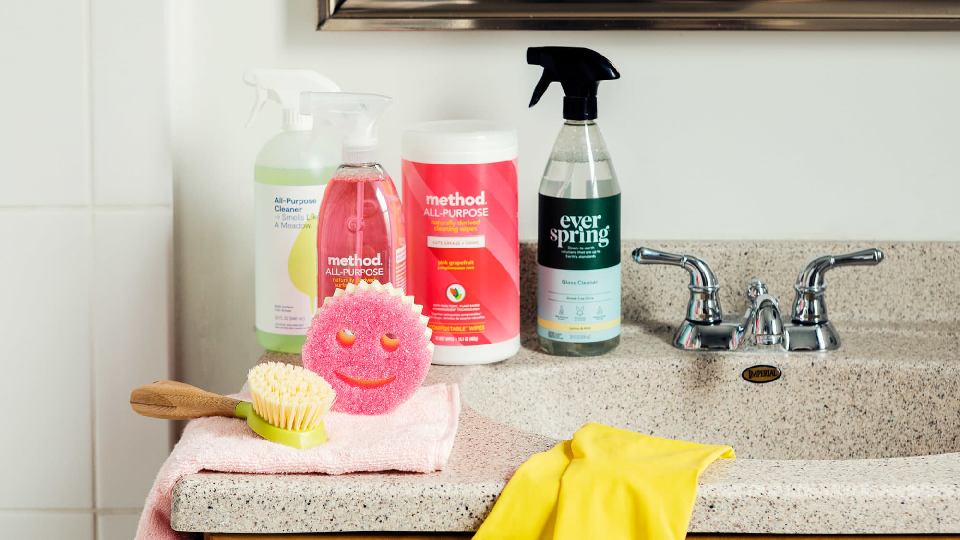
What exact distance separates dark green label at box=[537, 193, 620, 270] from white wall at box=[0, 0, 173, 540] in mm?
375

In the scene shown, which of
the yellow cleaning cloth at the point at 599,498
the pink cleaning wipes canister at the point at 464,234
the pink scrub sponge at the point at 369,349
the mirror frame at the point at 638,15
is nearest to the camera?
the yellow cleaning cloth at the point at 599,498

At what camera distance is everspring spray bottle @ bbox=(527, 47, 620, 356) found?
754 mm

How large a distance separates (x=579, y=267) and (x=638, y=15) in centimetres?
28

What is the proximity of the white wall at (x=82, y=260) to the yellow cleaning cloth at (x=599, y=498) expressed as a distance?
0.46 m

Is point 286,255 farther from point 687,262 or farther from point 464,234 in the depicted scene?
point 687,262

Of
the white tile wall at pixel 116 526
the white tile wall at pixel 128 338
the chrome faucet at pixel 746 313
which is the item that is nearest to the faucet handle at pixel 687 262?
the chrome faucet at pixel 746 313

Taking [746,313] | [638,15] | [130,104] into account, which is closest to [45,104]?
[130,104]

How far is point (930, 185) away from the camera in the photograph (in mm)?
882

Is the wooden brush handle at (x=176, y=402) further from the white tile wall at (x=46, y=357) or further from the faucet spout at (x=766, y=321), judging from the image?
the faucet spout at (x=766, y=321)

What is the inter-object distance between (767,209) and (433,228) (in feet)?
1.25

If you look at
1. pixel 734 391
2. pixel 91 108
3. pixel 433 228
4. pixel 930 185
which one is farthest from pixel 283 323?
pixel 930 185

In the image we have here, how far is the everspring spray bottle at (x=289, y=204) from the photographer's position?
75cm

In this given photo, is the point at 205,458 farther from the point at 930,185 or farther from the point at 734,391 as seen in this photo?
the point at 930,185

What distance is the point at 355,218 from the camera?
2.23 ft
